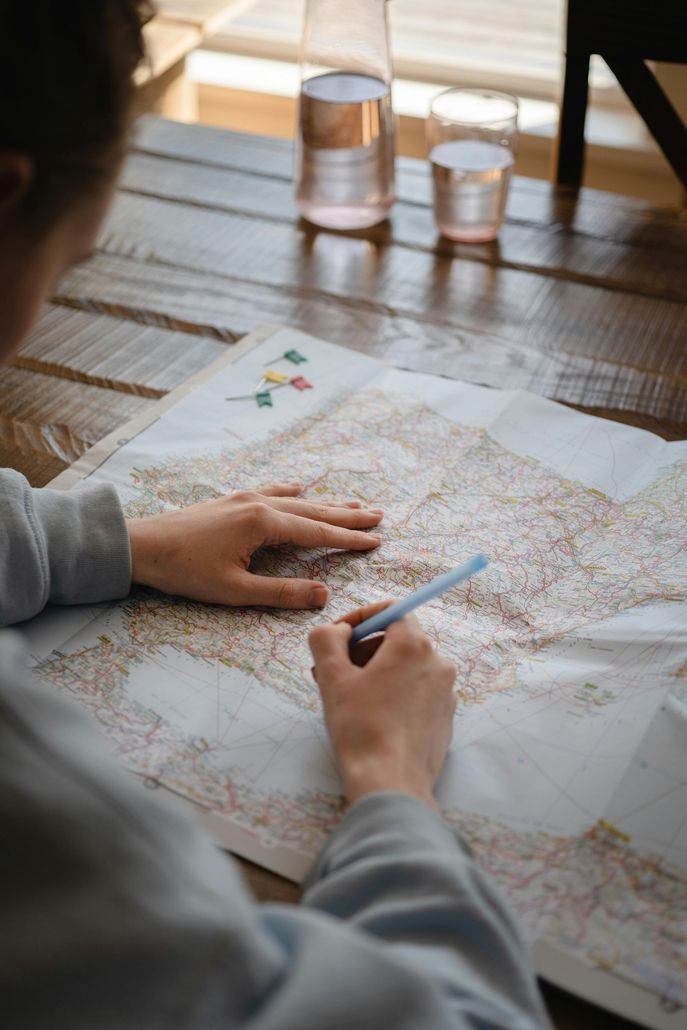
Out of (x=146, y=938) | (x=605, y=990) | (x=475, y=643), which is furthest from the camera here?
(x=475, y=643)

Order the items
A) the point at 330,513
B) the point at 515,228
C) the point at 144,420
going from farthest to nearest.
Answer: the point at 515,228, the point at 144,420, the point at 330,513

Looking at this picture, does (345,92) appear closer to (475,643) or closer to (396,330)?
(396,330)

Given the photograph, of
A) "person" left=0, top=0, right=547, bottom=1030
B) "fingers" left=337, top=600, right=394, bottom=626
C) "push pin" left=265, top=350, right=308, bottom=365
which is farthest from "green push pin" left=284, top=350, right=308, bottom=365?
"person" left=0, top=0, right=547, bottom=1030

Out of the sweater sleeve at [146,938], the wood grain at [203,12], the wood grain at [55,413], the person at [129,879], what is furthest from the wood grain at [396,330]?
the wood grain at [203,12]

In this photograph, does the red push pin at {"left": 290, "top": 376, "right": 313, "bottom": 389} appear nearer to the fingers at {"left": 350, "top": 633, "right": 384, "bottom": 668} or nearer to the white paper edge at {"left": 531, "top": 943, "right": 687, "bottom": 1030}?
the fingers at {"left": 350, "top": 633, "right": 384, "bottom": 668}

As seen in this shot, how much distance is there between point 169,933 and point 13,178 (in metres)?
0.33

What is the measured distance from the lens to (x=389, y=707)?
65cm

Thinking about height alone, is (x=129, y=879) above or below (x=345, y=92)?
below

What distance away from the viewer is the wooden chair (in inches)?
52.0

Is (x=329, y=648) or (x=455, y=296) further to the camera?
(x=455, y=296)

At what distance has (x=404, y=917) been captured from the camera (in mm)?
518

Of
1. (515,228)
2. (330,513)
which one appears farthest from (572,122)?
(330,513)

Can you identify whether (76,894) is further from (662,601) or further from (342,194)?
(342,194)

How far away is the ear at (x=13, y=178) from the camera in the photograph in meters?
0.45
